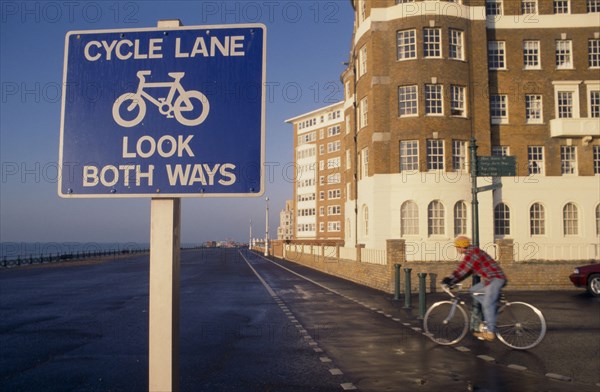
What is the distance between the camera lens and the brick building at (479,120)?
2948 centimetres

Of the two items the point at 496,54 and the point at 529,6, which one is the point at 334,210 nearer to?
the point at 496,54

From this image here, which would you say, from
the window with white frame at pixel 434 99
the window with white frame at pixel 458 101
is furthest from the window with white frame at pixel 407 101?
the window with white frame at pixel 458 101

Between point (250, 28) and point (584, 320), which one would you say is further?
point (584, 320)

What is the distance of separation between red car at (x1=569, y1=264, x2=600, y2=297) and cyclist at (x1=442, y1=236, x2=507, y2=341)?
42.6 ft

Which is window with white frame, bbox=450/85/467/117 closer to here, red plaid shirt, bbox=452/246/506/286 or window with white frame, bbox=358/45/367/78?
window with white frame, bbox=358/45/367/78

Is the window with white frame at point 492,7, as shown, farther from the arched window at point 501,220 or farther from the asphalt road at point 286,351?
the asphalt road at point 286,351

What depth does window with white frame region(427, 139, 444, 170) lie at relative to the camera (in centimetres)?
2959

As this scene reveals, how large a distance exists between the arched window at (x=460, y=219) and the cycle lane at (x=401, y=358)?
14.3 metres

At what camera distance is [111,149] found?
295 centimetres

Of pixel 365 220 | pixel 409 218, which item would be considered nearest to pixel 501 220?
pixel 409 218

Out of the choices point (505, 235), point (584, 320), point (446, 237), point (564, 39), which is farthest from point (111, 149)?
point (564, 39)

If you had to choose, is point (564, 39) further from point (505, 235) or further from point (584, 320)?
point (584, 320)

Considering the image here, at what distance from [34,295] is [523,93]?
29.3 meters

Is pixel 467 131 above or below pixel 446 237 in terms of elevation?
above
